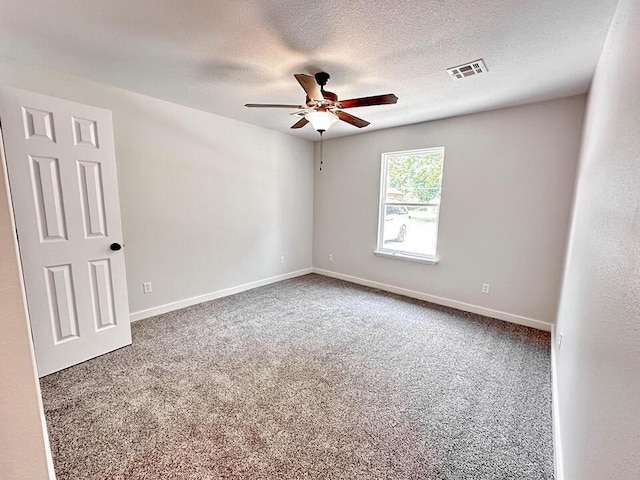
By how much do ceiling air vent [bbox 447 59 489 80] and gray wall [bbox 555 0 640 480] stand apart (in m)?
0.76

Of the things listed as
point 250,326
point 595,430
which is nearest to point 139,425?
point 250,326

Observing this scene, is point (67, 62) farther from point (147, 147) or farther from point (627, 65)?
point (627, 65)

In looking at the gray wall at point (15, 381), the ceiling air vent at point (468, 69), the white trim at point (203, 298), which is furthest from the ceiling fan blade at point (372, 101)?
the white trim at point (203, 298)

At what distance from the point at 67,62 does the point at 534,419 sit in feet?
14.3

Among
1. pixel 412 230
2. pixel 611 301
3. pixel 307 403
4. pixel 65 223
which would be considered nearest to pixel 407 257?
pixel 412 230

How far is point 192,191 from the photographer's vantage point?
3523 millimetres

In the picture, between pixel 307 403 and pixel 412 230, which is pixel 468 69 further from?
pixel 307 403

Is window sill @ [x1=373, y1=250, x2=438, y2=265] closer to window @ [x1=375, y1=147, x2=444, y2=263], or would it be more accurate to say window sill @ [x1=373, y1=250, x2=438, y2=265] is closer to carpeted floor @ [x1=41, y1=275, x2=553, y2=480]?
window @ [x1=375, y1=147, x2=444, y2=263]

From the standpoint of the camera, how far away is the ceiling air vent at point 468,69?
7.16ft

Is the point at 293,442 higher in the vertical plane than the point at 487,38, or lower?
lower

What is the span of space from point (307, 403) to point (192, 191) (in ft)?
9.16

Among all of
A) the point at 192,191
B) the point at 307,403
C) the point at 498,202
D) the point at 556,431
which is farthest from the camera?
the point at 192,191

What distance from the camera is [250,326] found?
3.08 metres

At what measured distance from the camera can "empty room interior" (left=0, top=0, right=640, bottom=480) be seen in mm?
1298
